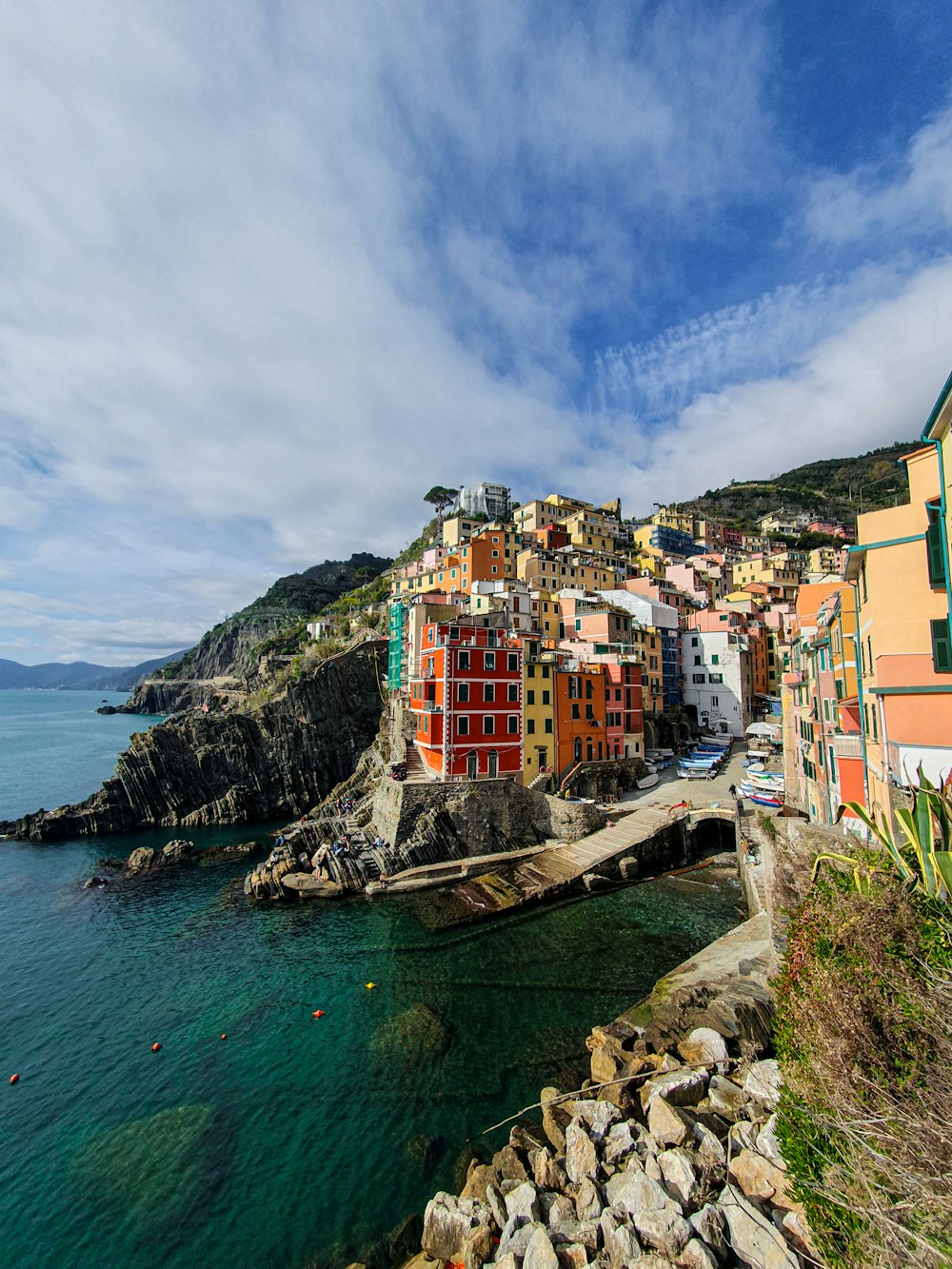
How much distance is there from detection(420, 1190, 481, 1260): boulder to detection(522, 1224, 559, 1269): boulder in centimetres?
166

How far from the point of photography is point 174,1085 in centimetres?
1691

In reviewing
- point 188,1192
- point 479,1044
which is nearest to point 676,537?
point 479,1044

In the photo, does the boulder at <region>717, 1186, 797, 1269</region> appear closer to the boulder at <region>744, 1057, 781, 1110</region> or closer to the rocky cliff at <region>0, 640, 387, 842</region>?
the boulder at <region>744, 1057, 781, 1110</region>

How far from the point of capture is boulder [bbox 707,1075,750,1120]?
11.9 metres

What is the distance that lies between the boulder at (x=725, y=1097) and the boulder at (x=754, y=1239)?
10.2ft

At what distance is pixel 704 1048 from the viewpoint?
14078 millimetres

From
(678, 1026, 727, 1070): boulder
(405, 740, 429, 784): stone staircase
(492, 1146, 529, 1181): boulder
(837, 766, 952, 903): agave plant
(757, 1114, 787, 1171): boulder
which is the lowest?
(492, 1146, 529, 1181): boulder

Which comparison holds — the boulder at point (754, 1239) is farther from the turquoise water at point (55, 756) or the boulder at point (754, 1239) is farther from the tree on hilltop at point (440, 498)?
the tree on hilltop at point (440, 498)

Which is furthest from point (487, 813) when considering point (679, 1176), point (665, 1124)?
point (679, 1176)

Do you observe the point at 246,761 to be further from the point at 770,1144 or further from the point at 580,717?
the point at 770,1144

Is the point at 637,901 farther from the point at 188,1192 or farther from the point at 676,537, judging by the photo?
the point at 676,537

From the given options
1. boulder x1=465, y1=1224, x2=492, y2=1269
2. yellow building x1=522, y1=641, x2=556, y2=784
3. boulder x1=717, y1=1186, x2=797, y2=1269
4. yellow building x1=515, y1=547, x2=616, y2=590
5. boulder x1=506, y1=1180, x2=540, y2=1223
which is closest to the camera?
boulder x1=717, y1=1186, x2=797, y2=1269

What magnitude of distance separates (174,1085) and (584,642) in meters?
39.9

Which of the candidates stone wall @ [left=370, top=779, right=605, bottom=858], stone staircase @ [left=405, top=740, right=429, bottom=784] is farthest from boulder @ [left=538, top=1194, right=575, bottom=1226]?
stone staircase @ [left=405, top=740, right=429, bottom=784]
